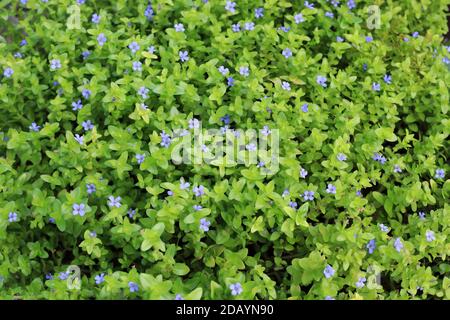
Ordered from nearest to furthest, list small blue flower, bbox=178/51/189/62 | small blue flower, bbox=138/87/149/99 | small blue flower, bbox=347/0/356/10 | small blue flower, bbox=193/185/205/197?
1. small blue flower, bbox=193/185/205/197
2. small blue flower, bbox=138/87/149/99
3. small blue flower, bbox=178/51/189/62
4. small blue flower, bbox=347/0/356/10

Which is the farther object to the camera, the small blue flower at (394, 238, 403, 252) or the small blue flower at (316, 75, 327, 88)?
the small blue flower at (316, 75, 327, 88)

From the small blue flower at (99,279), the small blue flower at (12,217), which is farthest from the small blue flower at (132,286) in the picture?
the small blue flower at (12,217)

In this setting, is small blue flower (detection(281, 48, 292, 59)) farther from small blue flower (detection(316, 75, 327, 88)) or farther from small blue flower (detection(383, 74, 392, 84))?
small blue flower (detection(383, 74, 392, 84))

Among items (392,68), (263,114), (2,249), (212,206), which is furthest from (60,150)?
(392,68)

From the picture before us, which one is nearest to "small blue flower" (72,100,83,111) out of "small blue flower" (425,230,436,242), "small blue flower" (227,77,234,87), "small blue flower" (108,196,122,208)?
"small blue flower" (108,196,122,208)

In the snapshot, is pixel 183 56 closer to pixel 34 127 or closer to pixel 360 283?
pixel 34 127

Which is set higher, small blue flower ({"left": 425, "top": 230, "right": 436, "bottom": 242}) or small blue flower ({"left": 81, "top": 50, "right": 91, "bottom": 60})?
small blue flower ({"left": 81, "top": 50, "right": 91, "bottom": 60})

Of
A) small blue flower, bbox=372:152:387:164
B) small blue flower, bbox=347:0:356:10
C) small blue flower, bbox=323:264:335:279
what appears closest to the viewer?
small blue flower, bbox=323:264:335:279

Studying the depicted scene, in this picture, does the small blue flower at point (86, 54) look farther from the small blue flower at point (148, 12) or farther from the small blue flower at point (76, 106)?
the small blue flower at point (148, 12)
